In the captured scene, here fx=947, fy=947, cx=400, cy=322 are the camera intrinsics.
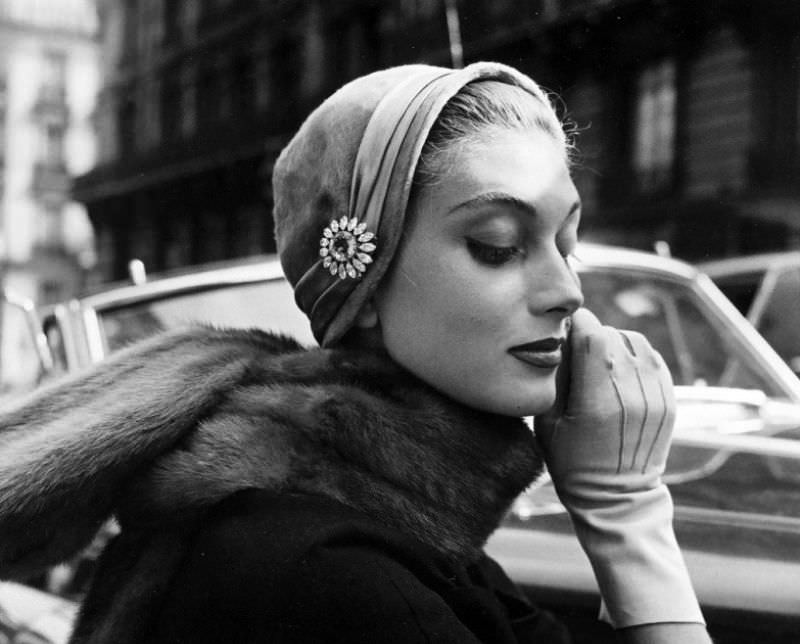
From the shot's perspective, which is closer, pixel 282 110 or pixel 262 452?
pixel 262 452

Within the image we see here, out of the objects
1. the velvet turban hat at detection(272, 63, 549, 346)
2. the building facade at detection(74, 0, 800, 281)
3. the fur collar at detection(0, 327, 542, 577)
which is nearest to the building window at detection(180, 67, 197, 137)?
the building facade at detection(74, 0, 800, 281)

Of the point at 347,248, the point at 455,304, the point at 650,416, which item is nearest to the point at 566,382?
the point at 650,416

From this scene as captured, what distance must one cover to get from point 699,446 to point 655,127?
24.1 inches

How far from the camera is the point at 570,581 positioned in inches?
62.9

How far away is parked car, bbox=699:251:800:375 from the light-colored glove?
0.60m

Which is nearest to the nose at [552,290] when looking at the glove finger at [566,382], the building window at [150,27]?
the glove finger at [566,382]

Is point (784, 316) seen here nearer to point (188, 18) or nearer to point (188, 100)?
point (188, 100)

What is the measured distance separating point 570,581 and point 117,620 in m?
0.87

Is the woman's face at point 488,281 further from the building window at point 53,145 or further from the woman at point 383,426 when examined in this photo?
the building window at point 53,145

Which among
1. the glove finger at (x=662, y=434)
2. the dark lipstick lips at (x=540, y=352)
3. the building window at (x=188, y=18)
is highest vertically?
the building window at (x=188, y=18)

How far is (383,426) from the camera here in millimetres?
940

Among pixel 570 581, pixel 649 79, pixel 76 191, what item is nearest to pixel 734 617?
pixel 570 581

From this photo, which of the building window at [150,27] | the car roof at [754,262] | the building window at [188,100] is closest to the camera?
the car roof at [754,262]

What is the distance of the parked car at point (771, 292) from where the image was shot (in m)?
1.59
